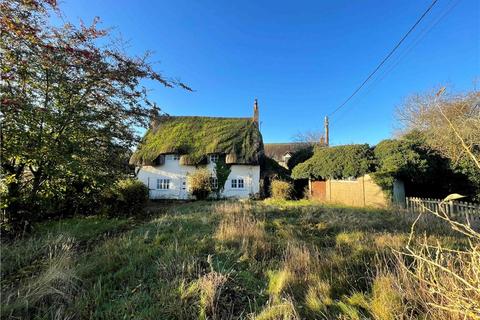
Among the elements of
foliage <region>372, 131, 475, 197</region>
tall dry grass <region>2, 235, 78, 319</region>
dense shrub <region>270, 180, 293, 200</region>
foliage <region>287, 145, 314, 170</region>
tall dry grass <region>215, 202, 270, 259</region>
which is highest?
foliage <region>287, 145, 314, 170</region>

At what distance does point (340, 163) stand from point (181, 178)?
40.2 ft

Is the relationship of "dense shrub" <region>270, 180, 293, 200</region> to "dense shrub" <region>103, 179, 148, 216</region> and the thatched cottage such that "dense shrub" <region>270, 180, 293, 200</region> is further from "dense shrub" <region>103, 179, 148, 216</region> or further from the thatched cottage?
"dense shrub" <region>103, 179, 148, 216</region>

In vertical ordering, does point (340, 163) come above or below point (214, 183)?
above

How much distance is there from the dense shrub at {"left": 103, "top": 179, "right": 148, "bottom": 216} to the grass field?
5371 millimetres

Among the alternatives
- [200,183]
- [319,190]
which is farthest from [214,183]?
[319,190]

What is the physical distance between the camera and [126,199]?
11.7m

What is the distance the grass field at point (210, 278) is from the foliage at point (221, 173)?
1452 centimetres

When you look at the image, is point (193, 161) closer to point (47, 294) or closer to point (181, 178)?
point (181, 178)

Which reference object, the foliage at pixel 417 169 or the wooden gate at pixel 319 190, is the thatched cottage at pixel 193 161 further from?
the foliage at pixel 417 169

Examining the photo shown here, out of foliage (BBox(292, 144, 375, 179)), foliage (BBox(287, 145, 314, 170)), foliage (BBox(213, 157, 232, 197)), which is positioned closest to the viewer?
foliage (BBox(292, 144, 375, 179))

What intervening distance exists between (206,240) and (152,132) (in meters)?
19.1

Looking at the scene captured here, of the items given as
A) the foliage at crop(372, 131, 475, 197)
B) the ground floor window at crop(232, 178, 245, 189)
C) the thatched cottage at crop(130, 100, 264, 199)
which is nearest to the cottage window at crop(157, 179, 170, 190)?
the thatched cottage at crop(130, 100, 264, 199)

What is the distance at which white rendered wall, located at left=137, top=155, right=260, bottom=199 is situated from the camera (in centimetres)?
2095

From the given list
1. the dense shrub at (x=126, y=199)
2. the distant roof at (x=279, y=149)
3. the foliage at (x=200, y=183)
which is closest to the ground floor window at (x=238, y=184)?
the foliage at (x=200, y=183)
